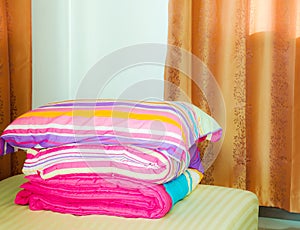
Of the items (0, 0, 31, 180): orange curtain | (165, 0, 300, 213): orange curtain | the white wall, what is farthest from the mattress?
the white wall

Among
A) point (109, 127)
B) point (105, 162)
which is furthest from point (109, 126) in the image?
point (105, 162)

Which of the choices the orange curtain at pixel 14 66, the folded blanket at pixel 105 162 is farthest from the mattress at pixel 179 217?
the orange curtain at pixel 14 66

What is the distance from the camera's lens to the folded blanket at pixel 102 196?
1.41 meters

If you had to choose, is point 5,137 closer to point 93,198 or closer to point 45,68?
point 93,198

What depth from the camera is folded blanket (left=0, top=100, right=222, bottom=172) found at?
4.65 ft

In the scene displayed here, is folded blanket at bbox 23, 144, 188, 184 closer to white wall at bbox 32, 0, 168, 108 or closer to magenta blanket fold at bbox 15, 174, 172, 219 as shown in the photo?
magenta blanket fold at bbox 15, 174, 172, 219

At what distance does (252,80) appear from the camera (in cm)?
234

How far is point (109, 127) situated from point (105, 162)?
11 cm

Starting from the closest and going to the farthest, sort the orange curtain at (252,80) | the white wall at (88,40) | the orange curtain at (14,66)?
the orange curtain at (14,66) < the orange curtain at (252,80) < the white wall at (88,40)

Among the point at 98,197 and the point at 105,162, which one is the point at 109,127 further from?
the point at 98,197

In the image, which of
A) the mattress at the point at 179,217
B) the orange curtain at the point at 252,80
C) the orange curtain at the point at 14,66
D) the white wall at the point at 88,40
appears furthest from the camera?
the white wall at the point at 88,40

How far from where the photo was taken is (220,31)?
2.36 m

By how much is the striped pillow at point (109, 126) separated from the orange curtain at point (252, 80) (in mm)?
805

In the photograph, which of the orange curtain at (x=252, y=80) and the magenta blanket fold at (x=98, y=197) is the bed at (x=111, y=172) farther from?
the orange curtain at (x=252, y=80)
